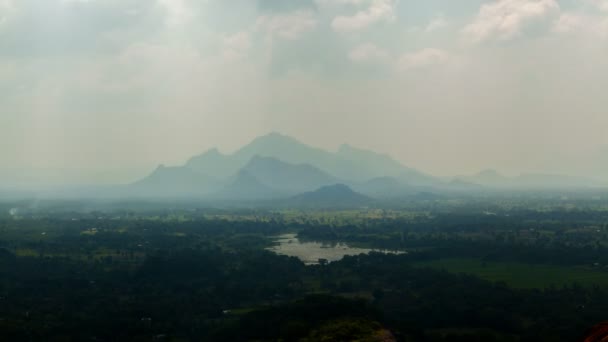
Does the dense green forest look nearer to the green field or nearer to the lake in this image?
the green field

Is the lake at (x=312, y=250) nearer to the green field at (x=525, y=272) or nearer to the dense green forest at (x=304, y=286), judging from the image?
the dense green forest at (x=304, y=286)

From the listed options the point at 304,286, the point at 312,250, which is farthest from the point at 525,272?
the point at 312,250

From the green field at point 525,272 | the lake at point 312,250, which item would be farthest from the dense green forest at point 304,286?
the lake at point 312,250

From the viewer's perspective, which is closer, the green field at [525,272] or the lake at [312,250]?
the green field at [525,272]

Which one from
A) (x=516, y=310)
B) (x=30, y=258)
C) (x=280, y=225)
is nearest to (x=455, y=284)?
(x=516, y=310)

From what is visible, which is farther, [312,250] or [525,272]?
[312,250]

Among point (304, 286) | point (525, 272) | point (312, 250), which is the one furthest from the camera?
point (312, 250)

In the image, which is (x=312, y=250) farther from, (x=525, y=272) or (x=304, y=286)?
(x=525, y=272)
